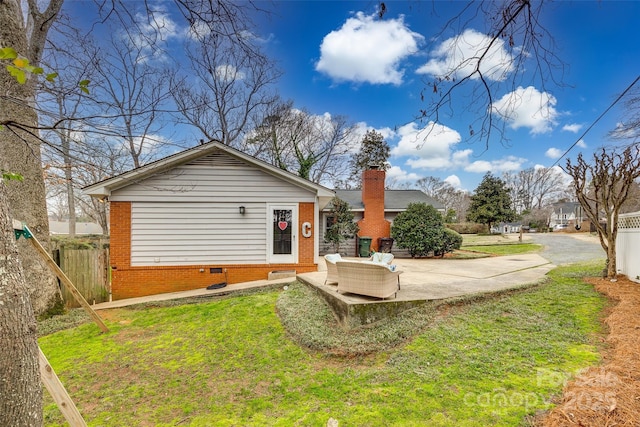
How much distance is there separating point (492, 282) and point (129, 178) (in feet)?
32.6

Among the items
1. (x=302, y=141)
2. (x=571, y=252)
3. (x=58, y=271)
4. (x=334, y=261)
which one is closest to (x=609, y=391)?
(x=334, y=261)

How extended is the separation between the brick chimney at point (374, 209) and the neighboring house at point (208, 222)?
6009 millimetres

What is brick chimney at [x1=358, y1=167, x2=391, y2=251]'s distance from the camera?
15.3m

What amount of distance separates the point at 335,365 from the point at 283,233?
571 cm

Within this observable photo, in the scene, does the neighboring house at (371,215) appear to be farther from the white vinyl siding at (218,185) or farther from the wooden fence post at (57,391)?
the wooden fence post at (57,391)

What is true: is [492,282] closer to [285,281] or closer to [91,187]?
[285,281]

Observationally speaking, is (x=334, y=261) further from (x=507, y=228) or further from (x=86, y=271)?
(x=507, y=228)

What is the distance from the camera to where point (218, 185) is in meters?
9.38

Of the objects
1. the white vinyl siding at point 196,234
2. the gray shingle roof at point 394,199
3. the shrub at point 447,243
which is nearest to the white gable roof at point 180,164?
the white vinyl siding at point 196,234

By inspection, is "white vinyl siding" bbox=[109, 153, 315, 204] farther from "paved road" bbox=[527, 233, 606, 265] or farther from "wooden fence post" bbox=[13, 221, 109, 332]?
"paved road" bbox=[527, 233, 606, 265]

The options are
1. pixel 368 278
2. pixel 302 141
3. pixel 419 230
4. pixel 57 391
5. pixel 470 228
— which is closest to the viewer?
pixel 57 391

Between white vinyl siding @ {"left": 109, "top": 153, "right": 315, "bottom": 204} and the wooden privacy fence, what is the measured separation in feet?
6.02

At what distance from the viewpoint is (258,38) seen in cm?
381

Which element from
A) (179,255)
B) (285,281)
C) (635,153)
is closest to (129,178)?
(179,255)
